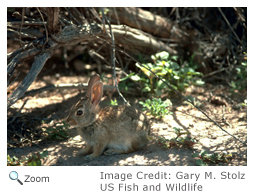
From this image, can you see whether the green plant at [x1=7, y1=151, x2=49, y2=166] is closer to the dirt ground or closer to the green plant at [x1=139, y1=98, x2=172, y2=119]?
the dirt ground

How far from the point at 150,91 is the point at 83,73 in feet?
7.78

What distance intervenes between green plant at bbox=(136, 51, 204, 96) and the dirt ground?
1.19 ft

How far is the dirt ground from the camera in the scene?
4.44 metres

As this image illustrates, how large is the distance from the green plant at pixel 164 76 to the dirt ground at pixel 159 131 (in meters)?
0.36

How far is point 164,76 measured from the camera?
642 centimetres

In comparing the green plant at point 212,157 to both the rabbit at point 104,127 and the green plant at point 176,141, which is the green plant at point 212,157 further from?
the rabbit at point 104,127

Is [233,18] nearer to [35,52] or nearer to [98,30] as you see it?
[98,30]

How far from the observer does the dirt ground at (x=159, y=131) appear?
14.6 feet

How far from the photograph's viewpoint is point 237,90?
6879 millimetres

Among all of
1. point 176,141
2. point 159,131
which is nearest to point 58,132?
point 159,131

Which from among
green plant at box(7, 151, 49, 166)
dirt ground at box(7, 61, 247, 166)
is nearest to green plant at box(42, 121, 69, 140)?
dirt ground at box(7, 61, 247, 166)
